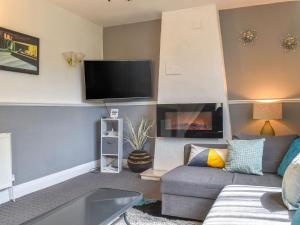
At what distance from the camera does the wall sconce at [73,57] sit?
4.27 meters

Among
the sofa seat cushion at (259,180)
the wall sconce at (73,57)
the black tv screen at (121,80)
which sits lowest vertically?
the sofa seat cushion at (259,180)

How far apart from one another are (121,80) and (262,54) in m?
2.22

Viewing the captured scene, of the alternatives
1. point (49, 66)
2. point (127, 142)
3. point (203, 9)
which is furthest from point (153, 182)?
point (203, 9)

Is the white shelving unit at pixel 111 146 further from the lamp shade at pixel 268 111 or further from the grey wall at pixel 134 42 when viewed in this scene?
the lamp shade at pixel 268 111

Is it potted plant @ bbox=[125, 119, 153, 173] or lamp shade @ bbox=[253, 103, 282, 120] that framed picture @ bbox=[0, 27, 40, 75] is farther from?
lamp shade @ bbox=[253, 103, 282, 120]

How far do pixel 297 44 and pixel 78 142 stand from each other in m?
3.57

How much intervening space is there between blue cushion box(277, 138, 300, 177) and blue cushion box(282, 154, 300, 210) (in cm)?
80

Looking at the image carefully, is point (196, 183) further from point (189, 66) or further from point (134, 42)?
point (134, 42)

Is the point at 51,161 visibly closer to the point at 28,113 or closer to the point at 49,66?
the point at 28,113

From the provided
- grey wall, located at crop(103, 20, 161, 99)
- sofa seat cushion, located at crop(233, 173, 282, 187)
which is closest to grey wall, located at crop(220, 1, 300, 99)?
grey wall, located at crop(103, 20, 161, 99)

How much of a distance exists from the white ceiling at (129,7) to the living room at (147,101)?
29mm

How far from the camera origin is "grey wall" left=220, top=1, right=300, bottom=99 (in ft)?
13.0

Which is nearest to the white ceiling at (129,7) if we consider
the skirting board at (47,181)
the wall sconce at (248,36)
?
the wall sconce at (248,36)

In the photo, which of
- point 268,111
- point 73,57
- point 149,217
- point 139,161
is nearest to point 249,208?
point 149,217
